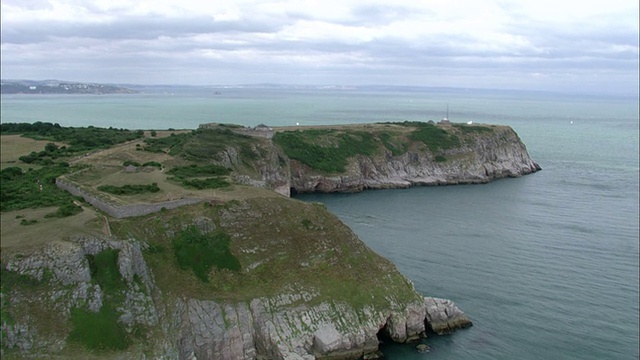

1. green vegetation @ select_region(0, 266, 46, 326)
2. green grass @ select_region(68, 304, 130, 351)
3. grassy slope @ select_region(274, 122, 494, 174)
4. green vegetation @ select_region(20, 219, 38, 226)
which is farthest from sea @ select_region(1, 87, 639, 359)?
green vegetation @ select_region(20, 219, 38, 226)

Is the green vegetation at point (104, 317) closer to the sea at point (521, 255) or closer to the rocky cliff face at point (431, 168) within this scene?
the sea at point (521, 255)

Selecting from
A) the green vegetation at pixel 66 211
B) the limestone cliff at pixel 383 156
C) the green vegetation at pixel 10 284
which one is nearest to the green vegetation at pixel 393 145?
the limestone cliff at pixel 383 156

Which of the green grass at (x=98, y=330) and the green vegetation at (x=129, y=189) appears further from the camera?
the green vegetation at (x=129, y=189)

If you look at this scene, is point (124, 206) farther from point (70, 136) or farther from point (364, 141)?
point (364, 141)

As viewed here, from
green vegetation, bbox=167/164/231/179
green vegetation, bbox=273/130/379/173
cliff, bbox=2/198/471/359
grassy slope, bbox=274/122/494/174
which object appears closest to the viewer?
cliff, bbox=2/198/471/359

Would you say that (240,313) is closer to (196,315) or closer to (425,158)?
(196,315)

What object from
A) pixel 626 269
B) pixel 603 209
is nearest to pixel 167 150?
pixel 626 269

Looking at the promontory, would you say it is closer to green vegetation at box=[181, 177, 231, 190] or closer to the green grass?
the green grass
